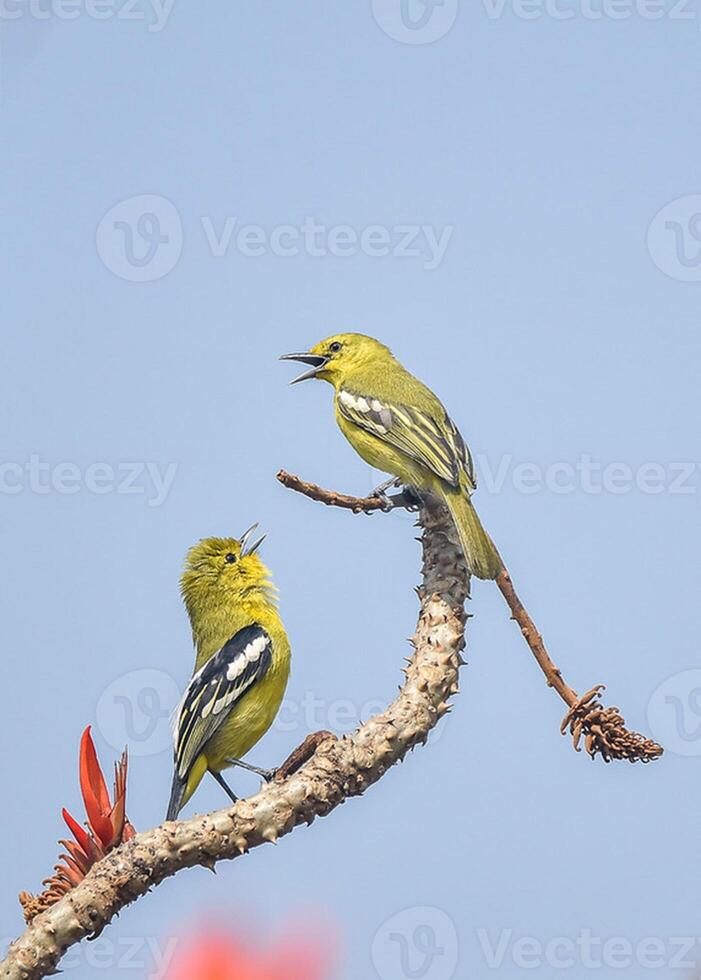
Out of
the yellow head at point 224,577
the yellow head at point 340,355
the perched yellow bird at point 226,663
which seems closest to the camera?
the perched yellow bird at point 226,663

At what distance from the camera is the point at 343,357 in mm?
7352

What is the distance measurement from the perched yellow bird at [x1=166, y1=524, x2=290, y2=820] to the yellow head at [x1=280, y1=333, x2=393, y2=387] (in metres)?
2.44

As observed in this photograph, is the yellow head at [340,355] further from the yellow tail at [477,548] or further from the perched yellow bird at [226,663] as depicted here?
the yellow tail at [477,548]

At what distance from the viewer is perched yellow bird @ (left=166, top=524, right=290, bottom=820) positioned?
421 centimetres

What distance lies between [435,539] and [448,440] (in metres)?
2.12

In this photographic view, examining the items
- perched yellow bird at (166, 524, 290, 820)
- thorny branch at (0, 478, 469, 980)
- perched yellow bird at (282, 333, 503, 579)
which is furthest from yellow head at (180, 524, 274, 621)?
thorny branch at (0, 478, 469, 980)

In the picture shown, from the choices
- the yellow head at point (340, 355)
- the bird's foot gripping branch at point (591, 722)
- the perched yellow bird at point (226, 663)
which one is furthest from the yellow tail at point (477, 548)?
the yellow head at point (340, 355)

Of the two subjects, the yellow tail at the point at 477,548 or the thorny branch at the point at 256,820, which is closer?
the thorny branch at the point at 256,820

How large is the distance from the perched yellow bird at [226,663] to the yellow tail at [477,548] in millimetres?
999

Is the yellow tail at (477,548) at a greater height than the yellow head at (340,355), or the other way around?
the yellow head at (340,355)

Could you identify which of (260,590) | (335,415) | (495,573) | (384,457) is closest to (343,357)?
(335,415)

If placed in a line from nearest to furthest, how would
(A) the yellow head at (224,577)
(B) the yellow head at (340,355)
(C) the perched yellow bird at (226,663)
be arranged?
1. (C) the perched yellow bird at (226,663)
2. (A) the yellow head at (224,577)
3. (B) the yellow head at (340,355)

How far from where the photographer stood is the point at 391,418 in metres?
6.28

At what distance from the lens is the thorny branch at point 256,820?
96.0 inches
